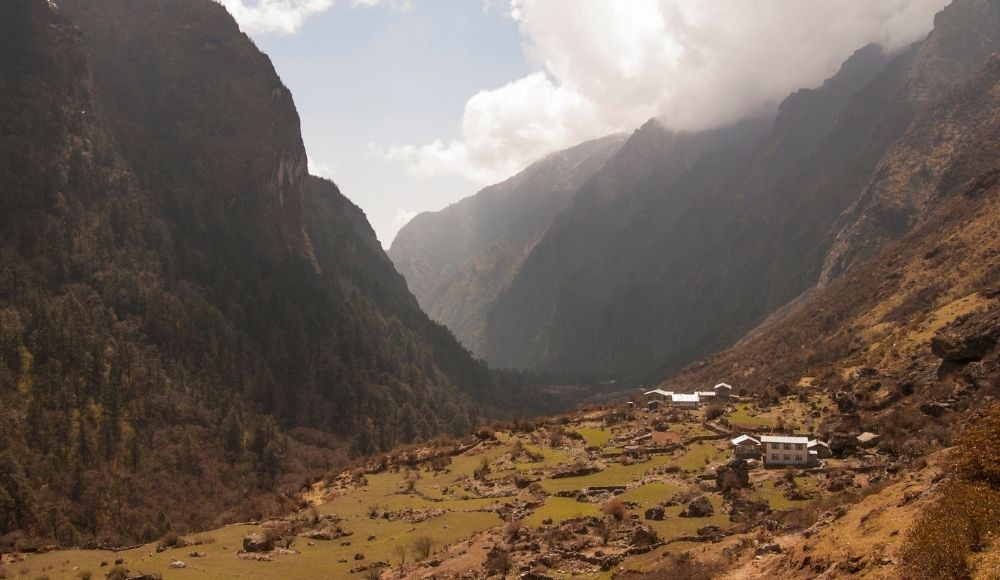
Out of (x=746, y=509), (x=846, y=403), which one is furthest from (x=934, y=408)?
(x=746, y=509)

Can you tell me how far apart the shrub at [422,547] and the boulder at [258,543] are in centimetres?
854

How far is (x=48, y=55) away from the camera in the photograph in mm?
128125

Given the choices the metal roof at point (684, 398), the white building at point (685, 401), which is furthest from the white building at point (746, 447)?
the metal roof at point (684, 398)

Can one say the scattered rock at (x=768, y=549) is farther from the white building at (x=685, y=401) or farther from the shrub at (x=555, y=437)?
the white building at (x=685, y=401)

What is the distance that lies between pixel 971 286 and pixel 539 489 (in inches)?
2601

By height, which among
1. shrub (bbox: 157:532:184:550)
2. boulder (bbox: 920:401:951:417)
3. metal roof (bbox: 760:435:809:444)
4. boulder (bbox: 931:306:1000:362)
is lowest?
metal roof (bbox: 760:435:809:444)

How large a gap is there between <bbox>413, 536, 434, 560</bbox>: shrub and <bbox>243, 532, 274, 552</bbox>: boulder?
8537 millimetres

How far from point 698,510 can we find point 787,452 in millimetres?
14398

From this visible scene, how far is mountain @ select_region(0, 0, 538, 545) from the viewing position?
280ft

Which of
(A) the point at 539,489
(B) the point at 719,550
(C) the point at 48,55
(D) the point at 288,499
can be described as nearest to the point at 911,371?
(A) the point at 539,489

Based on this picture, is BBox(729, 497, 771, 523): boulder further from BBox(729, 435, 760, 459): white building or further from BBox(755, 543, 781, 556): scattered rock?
BBox(729, 435, 760, 459): white building

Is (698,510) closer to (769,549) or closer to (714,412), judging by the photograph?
(769,549)

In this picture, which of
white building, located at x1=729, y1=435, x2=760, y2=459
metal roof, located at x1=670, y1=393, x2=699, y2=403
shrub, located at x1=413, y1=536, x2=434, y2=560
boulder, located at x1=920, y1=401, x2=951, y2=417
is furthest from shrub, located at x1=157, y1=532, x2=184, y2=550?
metal roof, located at x1=670, y1=393, x2=699, y2=403

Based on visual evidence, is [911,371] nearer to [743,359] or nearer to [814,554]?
[814,554]
